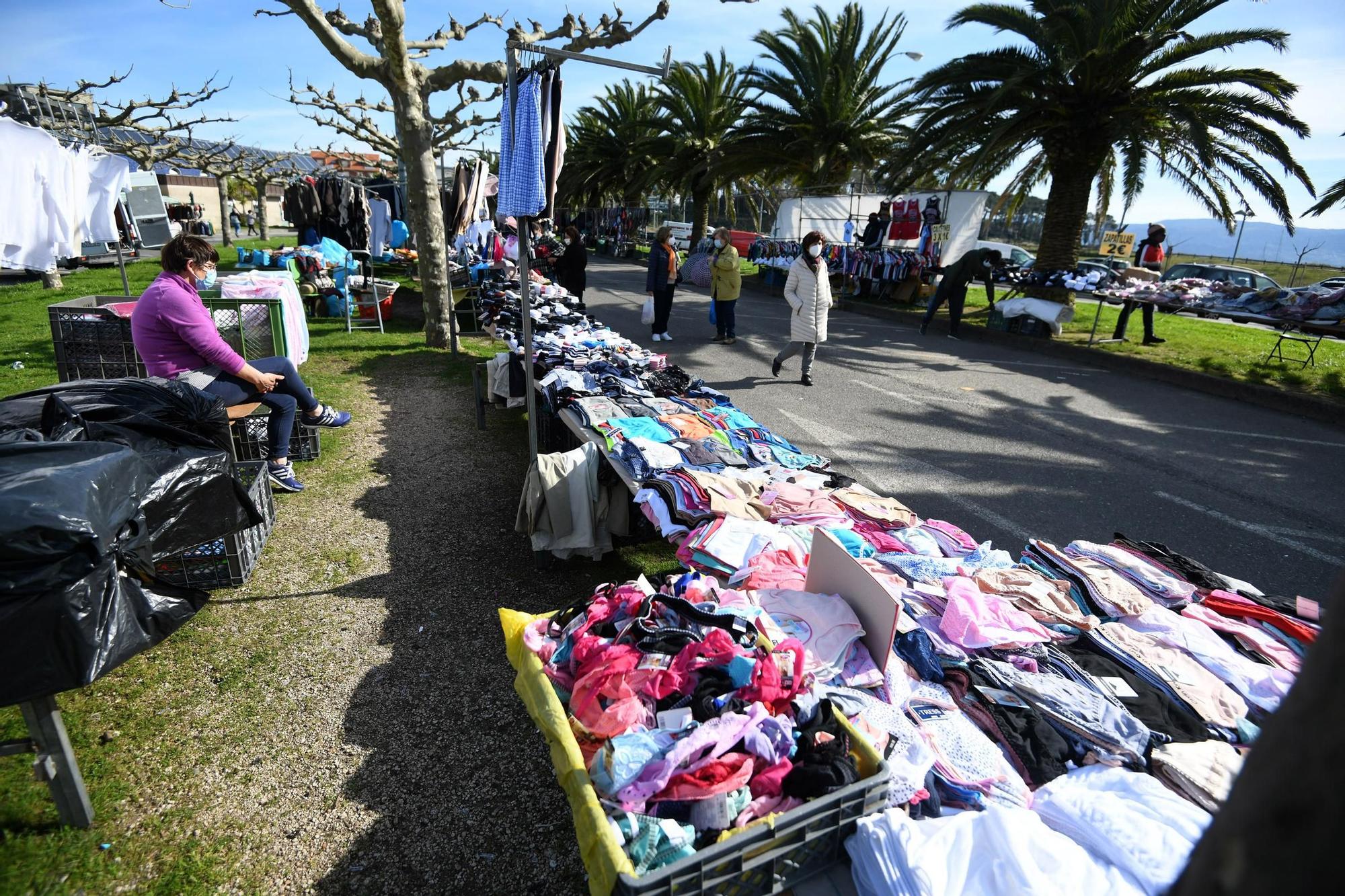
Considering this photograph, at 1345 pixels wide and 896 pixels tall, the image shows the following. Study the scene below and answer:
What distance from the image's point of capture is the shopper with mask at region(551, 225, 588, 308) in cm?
1109

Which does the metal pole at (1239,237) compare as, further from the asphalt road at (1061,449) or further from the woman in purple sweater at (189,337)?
the woman in purple sweater at (189,337)

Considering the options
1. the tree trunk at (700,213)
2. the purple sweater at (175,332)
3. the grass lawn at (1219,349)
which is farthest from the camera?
the tree trunk at (700,213)

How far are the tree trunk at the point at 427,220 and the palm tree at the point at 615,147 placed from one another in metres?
16.5

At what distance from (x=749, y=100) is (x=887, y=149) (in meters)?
4.11

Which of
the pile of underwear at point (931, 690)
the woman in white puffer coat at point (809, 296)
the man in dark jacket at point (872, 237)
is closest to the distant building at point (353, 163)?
the man in dark jacket at point (872, 237)

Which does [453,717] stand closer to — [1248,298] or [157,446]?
[157,446]

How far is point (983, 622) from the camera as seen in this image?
106 inches

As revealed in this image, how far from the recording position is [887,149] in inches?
729

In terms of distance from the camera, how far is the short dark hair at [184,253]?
4.63 m

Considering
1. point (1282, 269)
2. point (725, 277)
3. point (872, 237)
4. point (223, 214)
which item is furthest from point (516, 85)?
point (1282, 269)

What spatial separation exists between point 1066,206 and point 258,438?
45.5 feet

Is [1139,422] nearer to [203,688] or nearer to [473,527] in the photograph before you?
[473,527]

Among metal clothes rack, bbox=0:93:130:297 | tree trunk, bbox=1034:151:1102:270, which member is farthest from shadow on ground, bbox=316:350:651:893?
tree trunk, bbox=1034:151:1102:270

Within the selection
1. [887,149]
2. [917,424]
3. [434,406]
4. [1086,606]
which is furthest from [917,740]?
[887,149]
